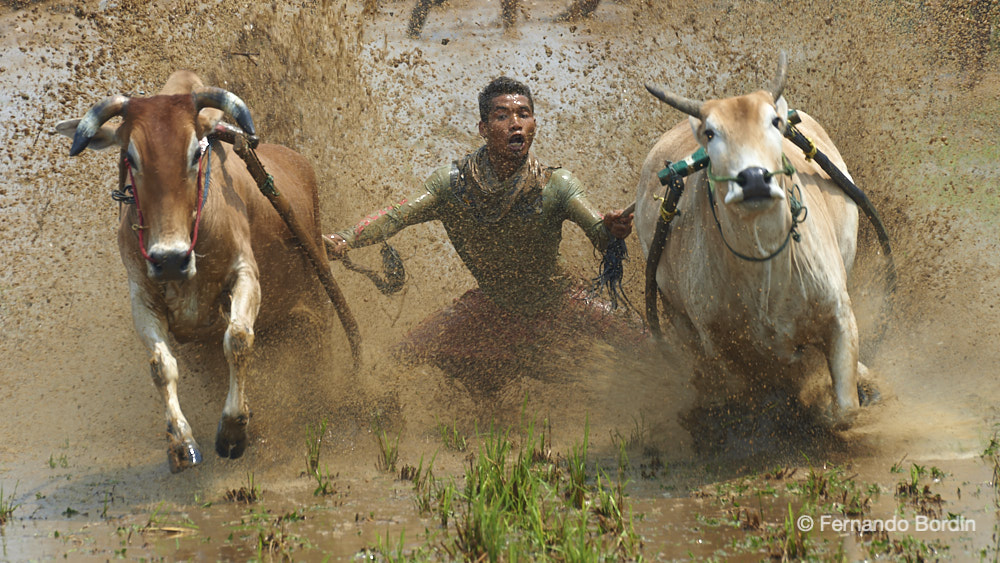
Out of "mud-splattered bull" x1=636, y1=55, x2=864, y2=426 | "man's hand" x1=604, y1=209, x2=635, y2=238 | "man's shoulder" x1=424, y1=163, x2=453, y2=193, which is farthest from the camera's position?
"man's shoulder" x1=424, y1=163, x2=453, y2=193

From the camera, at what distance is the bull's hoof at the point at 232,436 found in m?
4.77

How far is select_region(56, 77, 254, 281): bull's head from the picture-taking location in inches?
182

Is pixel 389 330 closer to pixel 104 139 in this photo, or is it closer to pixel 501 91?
pixel 501 91

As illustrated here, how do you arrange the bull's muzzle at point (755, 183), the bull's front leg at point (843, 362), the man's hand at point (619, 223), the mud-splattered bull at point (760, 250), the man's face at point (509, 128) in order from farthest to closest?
1. the man's face at point (509, 128)
2. the man's hand at point (619, 223)
3. the bull's front leg at point (843, 362)
4. the mud-splattered bull at point (760, 250)
5. the bull's muzzle at point (755, 183)

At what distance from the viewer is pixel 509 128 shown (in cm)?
607

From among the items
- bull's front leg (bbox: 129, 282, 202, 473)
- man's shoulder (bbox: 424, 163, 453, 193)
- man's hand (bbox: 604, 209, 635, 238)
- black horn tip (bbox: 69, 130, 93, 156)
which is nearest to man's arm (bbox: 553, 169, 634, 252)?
man's hand (bbox: 604, 209, 635, 238)

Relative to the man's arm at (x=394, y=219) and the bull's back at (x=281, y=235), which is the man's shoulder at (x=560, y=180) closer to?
the man's arm at (x=394, y=219)

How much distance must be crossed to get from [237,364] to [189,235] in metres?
0.59

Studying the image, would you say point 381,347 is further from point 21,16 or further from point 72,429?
point 21,16

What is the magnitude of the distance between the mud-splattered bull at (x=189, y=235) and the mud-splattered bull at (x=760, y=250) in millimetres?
2001

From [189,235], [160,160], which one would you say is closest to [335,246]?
[189,235]

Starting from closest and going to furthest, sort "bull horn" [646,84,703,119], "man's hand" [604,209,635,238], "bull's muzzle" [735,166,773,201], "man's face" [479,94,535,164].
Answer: "bull's muzzle" [735,166,773,201] < "bull horn" [646,84,703,119] < "man's hand" [604,209,635,238] < "man's face" [479,94,535,164]

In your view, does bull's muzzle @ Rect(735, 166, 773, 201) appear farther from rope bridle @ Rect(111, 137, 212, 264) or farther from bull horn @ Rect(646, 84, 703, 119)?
rope bridle @ Rect(111, 137, 212, 264)

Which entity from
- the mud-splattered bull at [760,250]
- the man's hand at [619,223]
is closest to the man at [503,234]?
the man's hand at [619,223]
